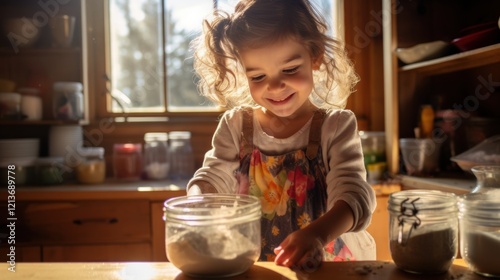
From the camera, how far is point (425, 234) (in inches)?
23.3

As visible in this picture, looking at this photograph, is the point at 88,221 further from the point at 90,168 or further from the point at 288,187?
the point at 288,187

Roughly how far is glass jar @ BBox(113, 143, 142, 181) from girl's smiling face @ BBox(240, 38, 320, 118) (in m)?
1.29

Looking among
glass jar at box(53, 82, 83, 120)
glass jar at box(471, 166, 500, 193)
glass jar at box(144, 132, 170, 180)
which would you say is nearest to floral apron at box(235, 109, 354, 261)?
glass jar at box(471, 166, 500, 193)

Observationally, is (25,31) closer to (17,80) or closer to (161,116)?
(17,80)

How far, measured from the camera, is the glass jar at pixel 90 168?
6.61ft

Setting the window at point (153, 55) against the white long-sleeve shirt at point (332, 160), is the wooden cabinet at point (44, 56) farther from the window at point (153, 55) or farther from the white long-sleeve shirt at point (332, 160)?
the white long-sleeve shirt at point (332, 160)

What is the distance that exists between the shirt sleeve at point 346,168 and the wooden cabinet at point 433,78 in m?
1.05

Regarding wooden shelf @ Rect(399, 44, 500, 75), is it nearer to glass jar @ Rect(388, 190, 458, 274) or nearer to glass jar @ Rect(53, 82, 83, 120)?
glass jar @ Rect(388, 190, 458, 274)

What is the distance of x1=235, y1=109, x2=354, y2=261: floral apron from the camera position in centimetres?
98

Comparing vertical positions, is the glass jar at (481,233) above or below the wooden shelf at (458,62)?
below

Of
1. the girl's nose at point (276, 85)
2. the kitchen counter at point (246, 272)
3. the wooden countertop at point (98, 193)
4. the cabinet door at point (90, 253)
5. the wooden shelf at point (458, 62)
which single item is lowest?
the cabinet door at point (90, 253)

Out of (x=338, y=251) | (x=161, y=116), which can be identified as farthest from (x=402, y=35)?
(x=338, y=251)

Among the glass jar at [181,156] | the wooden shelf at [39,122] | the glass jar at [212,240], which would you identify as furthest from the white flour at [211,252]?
the wooden shelf at [39,122]

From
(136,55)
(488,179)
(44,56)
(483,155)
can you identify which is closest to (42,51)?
(44,56)
